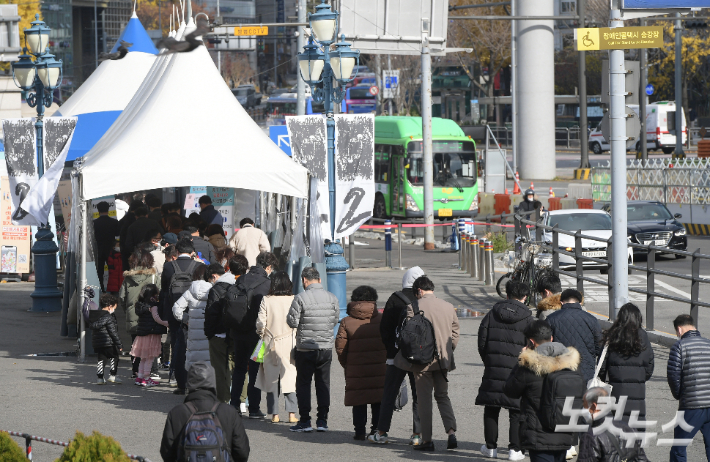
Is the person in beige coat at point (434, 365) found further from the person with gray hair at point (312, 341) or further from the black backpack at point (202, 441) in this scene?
the black backpack at point (202, 441)

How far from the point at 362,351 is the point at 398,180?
25.3 metres

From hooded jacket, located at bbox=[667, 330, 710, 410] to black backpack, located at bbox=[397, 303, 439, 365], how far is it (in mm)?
1991

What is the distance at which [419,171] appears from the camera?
111ft

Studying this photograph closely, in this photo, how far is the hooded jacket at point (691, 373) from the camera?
7504 millimetres

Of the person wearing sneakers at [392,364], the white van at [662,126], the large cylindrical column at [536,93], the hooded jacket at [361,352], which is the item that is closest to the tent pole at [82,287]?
the hooded jacket at [361,352]

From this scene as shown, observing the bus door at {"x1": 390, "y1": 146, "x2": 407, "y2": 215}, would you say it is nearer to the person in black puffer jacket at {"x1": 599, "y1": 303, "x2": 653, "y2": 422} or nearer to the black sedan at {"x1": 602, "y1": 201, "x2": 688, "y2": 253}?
the black sedan at {"x1": 602, "y1": 201, "x2": 688, "y2": 253}

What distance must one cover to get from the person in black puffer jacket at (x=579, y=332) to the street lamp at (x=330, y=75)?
251 inches

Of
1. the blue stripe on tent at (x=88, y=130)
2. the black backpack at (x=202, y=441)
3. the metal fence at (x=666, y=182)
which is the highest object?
the blue stripe on tent at (x=88, y=130)

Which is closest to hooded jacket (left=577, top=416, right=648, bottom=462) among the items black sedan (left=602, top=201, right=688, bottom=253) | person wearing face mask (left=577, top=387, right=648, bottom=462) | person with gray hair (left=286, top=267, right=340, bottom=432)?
person wearing face mask (left=577, top=387, right=648, bottom=462)

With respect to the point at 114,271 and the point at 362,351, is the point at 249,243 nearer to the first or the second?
the point at 114,271

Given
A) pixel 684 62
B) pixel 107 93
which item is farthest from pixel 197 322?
pixel 684 62

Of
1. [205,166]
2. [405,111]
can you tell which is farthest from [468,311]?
[405,111]

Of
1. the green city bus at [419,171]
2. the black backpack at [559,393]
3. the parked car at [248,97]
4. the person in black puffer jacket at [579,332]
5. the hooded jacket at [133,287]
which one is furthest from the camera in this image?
the parked car at [248,97]

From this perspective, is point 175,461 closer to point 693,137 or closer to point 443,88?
point 693,137
